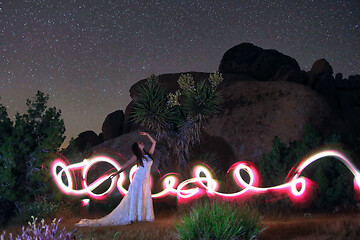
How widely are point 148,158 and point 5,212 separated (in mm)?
5693

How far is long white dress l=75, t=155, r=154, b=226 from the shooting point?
1005 cm

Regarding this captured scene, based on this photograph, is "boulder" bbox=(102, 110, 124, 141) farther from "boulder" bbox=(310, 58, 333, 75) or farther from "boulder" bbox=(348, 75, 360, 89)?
"boulder" bbox=(348, 75, 360, 89)

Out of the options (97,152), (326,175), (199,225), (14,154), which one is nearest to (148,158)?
(97,152)

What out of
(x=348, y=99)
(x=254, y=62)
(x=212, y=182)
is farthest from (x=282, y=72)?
(x=212, y=182)

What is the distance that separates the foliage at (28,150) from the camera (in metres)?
11.9

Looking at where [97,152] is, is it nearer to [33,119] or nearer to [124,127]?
[33,119]

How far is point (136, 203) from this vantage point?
10.2 m

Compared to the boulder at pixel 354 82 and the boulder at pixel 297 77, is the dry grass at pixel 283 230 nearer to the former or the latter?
the boulder at pixel 297 77

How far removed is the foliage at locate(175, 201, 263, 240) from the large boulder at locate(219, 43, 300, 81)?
891 inches

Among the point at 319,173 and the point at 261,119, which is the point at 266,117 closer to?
the point at 261,119

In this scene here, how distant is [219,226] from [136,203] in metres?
4.12

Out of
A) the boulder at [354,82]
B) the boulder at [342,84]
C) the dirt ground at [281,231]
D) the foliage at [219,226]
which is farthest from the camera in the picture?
the boulder at [354,82]

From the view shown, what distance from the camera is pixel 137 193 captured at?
1023cm

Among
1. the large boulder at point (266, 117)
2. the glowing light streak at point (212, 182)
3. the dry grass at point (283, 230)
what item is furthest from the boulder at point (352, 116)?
the dry grass at point (283, 230)
